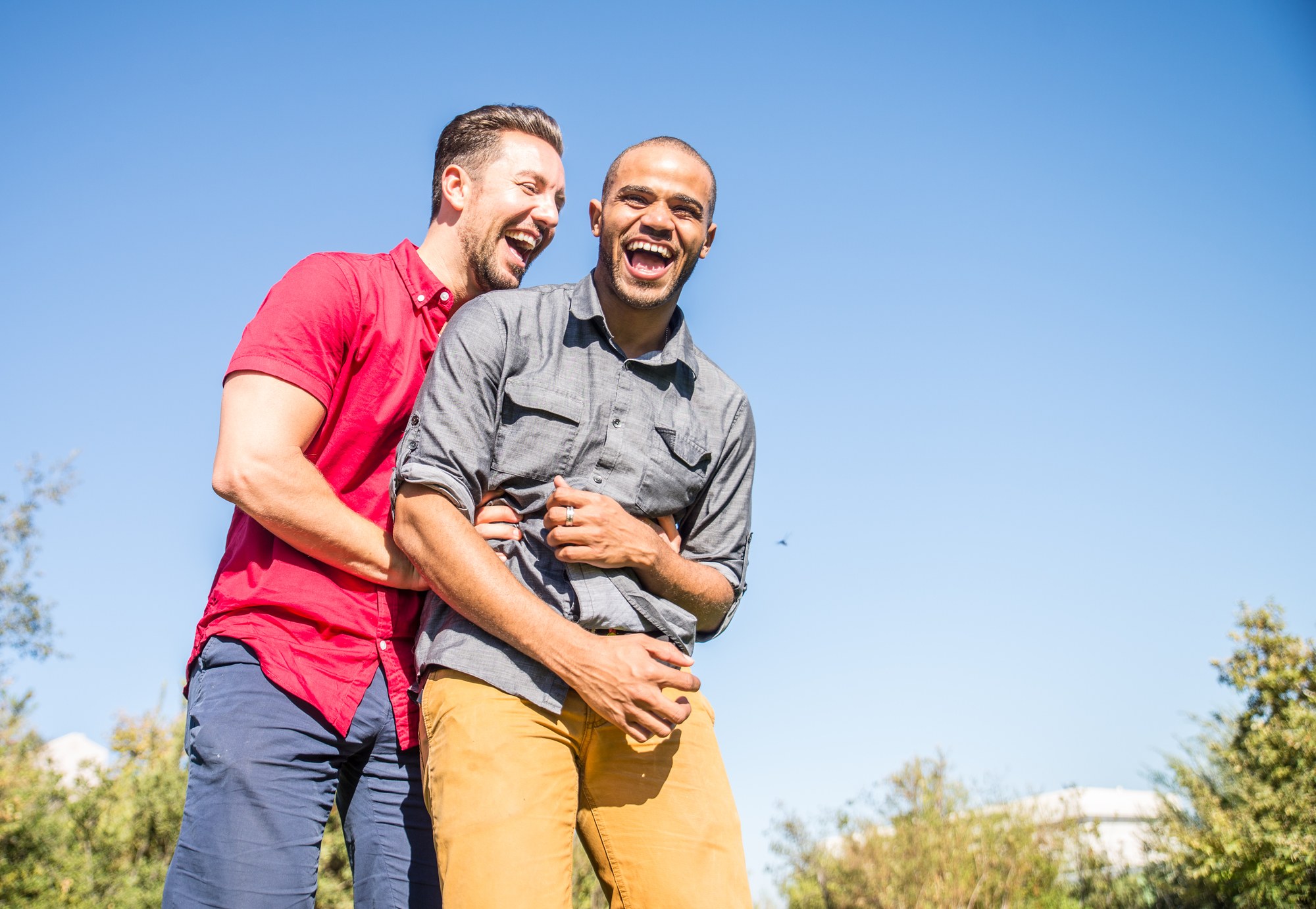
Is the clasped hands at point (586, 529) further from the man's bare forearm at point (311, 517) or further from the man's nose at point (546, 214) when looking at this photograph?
the man's nose at point (546, 214)

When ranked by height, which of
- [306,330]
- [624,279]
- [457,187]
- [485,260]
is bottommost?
[306,330]

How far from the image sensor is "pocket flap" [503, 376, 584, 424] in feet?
9.23

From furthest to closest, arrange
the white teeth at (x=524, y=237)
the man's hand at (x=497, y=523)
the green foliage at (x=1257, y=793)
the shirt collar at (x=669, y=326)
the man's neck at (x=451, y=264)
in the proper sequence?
the green foliage at (x=1257, y=793) < the white teeth at (x=524, y=237) < the man's neck at (x=451, y=264) < the shirt collar at (x=669, y=326) < the man's hand at (x=497, y=523)

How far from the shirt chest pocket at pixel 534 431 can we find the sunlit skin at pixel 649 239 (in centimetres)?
40

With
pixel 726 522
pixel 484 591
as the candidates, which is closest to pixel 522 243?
pixel 726 522

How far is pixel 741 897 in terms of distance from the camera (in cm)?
257

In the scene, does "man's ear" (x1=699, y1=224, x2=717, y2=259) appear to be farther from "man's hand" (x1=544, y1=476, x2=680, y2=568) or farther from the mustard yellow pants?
the mustard yellow pants

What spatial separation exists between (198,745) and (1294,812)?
21663mm

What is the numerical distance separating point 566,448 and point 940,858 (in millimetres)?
26800

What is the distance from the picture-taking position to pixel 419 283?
131 inches

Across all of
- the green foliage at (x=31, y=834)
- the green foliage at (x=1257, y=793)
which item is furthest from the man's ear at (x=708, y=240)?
the green foliage at (x=1257, y=793)

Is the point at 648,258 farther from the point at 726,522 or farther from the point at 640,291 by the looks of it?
the point at 726,522

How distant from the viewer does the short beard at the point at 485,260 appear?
11.9 feet

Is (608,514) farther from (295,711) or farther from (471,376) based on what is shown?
(295,711)
